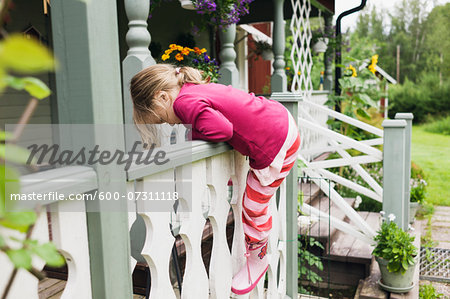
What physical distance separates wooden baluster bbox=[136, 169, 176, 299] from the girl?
41 centimetres

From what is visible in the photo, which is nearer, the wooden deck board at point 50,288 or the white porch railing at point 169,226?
the white porch railing at point 169,226

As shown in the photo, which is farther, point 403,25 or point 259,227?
point 403,25

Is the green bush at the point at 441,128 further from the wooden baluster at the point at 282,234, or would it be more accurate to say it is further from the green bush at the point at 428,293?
the wooden baluster at the point at 282,234

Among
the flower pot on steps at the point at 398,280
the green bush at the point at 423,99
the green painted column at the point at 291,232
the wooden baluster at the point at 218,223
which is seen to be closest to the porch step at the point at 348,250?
the flower pot on steps at the point at 398,280

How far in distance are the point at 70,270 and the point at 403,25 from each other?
142ft

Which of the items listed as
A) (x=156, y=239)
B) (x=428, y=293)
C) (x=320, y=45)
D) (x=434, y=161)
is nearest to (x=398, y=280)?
(x=428, y=293)

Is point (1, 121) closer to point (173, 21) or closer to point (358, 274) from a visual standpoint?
point (173, 21)

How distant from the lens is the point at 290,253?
2.25 meters

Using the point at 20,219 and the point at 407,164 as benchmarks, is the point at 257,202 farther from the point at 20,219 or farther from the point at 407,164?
the point at 407,164

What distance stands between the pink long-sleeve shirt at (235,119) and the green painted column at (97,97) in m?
0.52

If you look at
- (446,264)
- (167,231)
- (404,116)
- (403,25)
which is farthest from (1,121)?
(403,25)

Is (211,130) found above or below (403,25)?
below

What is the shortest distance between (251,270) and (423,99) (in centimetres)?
2340

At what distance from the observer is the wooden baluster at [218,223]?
57.9 inches
